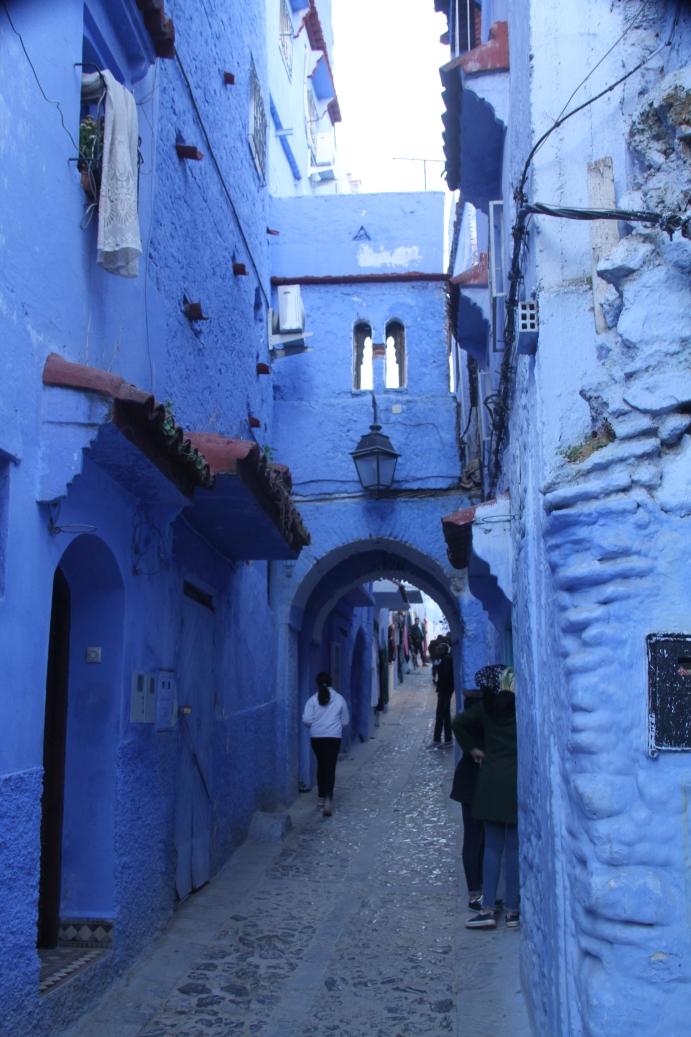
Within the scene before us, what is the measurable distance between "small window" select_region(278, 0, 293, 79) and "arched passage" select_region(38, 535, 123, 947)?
12637 mm

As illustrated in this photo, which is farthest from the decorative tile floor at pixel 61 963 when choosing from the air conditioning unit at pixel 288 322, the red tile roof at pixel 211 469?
the air conditioning unit at pixel 288 322

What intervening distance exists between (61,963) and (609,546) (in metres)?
3.51

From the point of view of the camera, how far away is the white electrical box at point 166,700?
22.0 ft

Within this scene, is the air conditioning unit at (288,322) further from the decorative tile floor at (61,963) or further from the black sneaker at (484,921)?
the decorative tile floor at (61,963)

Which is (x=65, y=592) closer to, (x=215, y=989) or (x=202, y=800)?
(x=215, y=989)

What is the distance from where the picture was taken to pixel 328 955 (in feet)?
21.1

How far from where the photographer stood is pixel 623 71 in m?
4.66

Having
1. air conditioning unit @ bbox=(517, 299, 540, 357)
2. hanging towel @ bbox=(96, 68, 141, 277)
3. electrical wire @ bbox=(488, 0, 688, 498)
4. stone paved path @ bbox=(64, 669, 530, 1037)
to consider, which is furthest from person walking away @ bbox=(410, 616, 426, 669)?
air conditioning unit @ bbox=(517, 299, 540, 357)

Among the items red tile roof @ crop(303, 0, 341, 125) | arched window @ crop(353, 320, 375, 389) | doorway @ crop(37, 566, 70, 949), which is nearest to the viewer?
doorway @ crop(37, 566, 70, 949)

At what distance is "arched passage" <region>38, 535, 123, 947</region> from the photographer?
564 centimetres

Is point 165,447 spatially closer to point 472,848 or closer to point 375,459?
point 472,848

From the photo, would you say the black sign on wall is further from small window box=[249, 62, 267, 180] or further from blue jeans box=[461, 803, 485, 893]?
small window box=[249, 62, 267, 180]

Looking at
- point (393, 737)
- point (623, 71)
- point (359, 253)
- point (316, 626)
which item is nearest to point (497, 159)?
point (623, 71)

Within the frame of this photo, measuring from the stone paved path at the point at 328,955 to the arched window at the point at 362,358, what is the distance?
5.87 metres
